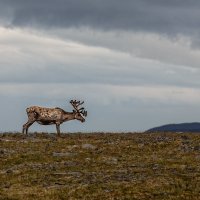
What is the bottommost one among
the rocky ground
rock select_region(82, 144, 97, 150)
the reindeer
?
the rocky ground

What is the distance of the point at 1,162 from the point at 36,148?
5138mm

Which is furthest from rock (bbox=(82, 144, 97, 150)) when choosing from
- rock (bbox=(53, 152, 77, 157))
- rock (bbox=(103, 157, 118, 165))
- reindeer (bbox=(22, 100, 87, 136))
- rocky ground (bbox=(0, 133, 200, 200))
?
reindeer (bbox=(22, 100, 87, 136))

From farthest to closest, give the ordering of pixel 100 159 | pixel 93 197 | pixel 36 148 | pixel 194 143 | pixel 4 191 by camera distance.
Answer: pixel 194 143
pixel 36 148
pixel 100 159
pixel 4 191
pixel 93 197

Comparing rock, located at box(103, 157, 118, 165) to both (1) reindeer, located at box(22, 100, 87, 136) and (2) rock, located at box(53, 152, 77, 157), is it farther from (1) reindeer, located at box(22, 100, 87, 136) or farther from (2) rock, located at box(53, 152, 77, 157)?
(1) reindeer, located at box(22, 100, 87, 136)

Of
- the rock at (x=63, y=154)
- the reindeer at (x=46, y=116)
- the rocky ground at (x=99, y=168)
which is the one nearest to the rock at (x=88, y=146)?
the rocky ground at (x=99, y=168)

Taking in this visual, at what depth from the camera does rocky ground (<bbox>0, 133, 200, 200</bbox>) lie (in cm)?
2566

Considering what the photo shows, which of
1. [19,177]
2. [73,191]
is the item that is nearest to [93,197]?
[73,191]

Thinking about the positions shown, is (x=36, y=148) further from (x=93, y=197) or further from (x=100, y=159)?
(x=93, y=197)

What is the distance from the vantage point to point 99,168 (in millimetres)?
32031

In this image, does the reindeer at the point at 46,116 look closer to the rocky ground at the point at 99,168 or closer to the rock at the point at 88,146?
the rocky ground at the point at 99,168

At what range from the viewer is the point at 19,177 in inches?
1164

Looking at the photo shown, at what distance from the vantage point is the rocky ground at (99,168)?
25.7 metres

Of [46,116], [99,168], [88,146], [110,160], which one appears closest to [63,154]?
[88,146]

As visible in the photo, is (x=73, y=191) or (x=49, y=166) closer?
(x=73, y=191)
